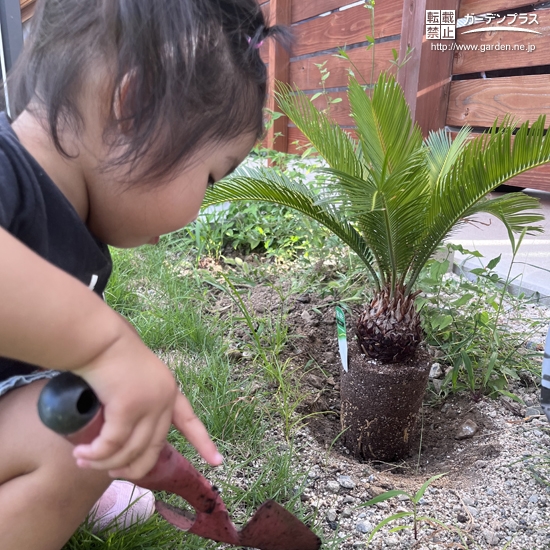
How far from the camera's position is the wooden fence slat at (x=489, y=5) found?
3.22 meters

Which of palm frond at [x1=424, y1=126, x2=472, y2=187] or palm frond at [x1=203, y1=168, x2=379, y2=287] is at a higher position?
palm frond at [x1=424, y1=126, x2=472, y2=187]

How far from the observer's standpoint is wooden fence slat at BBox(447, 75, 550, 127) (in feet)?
10.6

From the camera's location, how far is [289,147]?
5.63m

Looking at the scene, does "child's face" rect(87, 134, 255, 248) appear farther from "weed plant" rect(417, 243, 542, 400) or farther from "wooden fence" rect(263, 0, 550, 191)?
"wooden fence" rect(263, 0, 550, 191)

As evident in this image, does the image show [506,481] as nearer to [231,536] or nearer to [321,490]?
[321,490]

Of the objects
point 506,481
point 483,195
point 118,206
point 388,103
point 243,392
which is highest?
point 388,103

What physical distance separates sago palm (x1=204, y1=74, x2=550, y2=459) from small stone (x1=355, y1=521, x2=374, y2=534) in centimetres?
53

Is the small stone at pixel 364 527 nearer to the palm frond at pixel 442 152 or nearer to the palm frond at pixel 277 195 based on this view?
the palm frond at pixel 277 195

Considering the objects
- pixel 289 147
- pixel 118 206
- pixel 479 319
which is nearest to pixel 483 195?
pixel 479 319

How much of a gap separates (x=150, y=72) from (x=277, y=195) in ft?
3.20

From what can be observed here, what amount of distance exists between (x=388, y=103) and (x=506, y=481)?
1190mm

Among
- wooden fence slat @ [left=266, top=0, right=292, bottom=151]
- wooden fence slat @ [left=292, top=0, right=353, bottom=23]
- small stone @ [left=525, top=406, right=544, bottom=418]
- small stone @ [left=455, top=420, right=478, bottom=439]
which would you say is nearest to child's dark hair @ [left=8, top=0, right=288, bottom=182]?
small stone @ [left=455, top=420, right=478, bottom=439]

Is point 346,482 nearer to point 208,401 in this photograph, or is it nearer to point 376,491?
point 376,491

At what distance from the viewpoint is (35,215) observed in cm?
92
